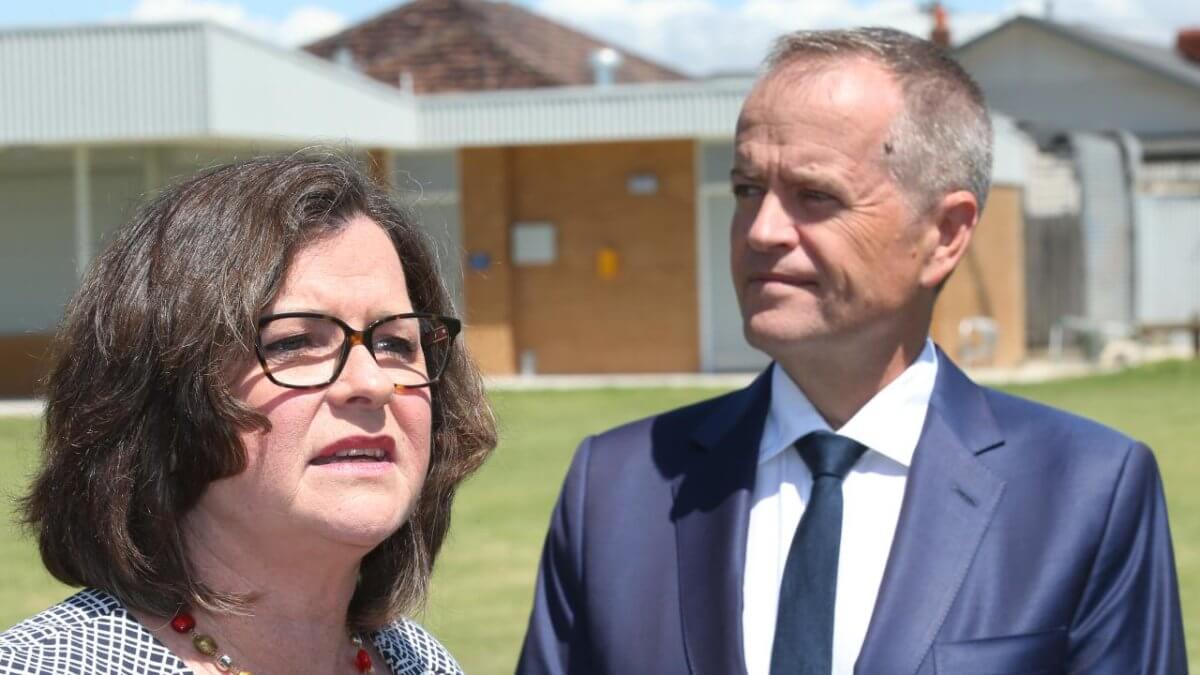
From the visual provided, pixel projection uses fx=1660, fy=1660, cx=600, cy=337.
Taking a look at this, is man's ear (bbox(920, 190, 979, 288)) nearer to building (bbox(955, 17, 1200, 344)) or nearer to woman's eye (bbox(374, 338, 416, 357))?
woman's eye (bbox(374, 338, 416, 357))

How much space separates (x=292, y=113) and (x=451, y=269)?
1852 centimetres

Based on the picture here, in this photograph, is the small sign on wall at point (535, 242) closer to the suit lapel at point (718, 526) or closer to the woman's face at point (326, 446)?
the suit lapel at point (718, 526)

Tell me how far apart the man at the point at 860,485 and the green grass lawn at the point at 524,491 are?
341 mm

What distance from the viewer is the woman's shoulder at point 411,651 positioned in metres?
2.68

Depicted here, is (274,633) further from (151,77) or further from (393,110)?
(393,110)

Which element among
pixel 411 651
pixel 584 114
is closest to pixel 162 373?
pixel 411 651

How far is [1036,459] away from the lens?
2.92 metres

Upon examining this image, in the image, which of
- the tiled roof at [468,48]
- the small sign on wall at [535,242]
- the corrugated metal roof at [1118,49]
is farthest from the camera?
the corrugated metal roof at [1118,49]

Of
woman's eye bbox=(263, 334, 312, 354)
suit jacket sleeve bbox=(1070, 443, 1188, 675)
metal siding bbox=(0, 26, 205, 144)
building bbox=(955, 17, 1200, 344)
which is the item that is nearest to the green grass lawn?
woman's eye bbox=(263, 334, 312, 354)

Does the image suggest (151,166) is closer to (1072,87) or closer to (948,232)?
(948,232)

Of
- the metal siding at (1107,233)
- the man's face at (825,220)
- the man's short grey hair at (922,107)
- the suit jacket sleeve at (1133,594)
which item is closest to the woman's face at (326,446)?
the man's face at (825,220)

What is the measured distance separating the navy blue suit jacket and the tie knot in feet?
0.36

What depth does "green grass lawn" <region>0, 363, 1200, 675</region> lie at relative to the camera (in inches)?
304

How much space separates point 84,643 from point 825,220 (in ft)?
4.74
